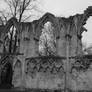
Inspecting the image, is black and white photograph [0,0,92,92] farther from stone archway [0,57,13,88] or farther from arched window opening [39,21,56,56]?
arched window opening [39,21,56,56]

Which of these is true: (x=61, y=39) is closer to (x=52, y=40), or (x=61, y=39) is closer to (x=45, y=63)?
(x=45, y=63)

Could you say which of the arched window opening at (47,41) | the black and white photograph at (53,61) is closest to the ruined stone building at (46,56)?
the black and white photograph at (53,61)

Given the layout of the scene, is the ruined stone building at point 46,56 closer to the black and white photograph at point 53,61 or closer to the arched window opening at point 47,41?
the black and white photograph at point 53,61

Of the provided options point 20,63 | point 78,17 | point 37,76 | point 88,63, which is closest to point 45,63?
point 37,76

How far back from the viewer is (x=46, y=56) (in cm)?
1214

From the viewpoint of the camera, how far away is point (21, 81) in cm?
1245

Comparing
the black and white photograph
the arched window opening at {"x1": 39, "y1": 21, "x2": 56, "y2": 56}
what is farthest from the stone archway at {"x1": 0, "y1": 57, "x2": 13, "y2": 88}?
the arched window opening at {"x1": 39, "y1": 21, "x2": 56, "y2": 56}

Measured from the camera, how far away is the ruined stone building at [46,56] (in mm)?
11820

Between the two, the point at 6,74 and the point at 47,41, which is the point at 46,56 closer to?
the point at 6,74

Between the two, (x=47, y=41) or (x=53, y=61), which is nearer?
(x=53, y=61)

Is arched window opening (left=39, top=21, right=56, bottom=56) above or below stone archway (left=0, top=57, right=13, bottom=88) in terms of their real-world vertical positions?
above

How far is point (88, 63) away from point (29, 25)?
554 centimetres

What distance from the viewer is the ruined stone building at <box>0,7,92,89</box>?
11820 millimetres

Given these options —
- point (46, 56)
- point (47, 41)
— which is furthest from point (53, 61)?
point (47, 41)
